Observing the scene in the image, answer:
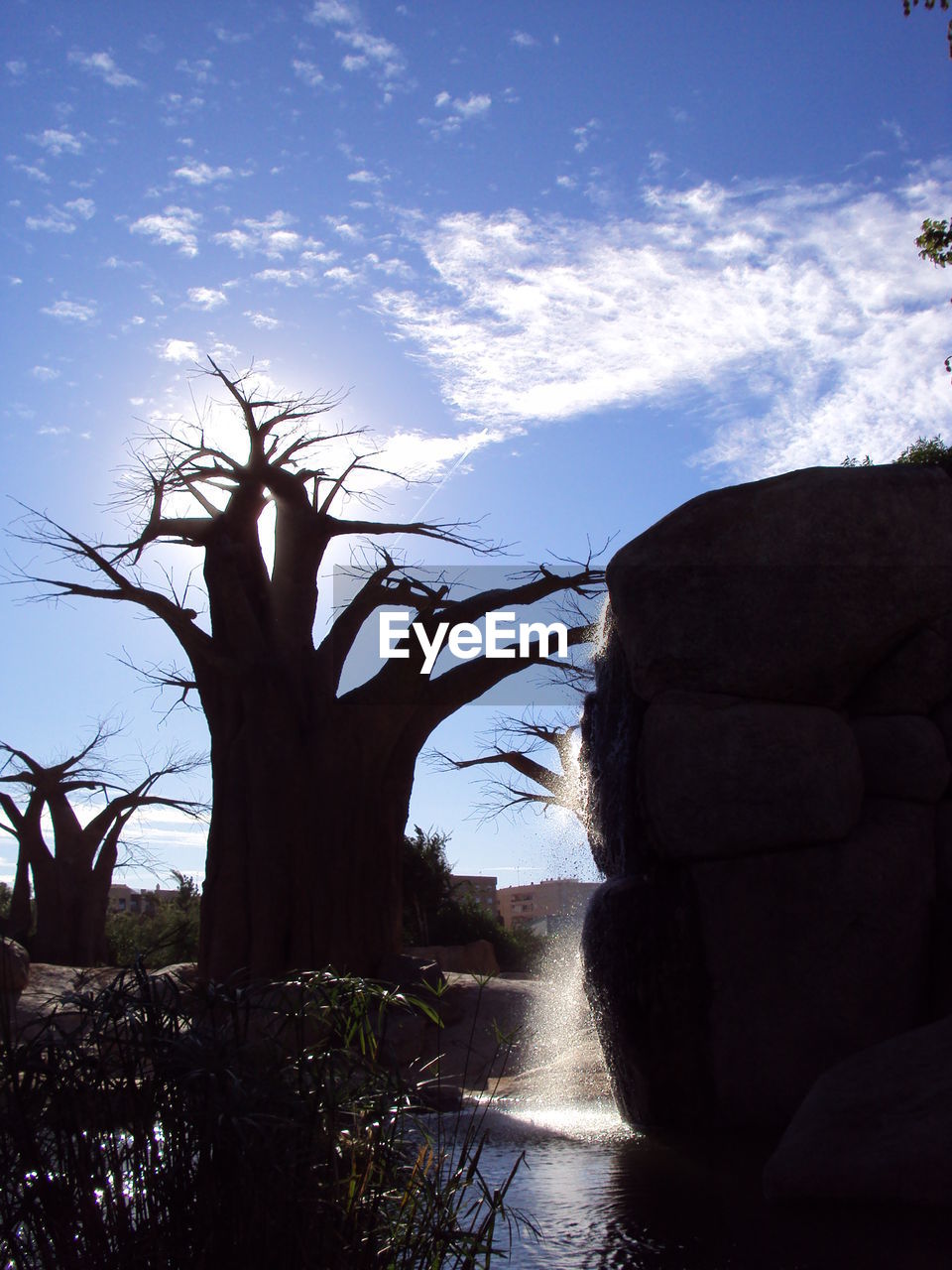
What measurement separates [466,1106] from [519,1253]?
315cm

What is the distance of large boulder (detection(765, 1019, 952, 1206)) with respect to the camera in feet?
10.5

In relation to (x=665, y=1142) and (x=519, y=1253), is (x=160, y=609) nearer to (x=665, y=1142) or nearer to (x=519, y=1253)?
(x=665, y=1142)

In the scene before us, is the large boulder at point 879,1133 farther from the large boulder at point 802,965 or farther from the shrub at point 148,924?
the shrub at point 148,924

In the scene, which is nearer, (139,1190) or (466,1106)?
(139,1190)

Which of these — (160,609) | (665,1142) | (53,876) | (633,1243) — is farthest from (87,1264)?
(53,876)

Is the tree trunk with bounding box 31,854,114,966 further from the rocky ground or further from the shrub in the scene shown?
the rocky ground

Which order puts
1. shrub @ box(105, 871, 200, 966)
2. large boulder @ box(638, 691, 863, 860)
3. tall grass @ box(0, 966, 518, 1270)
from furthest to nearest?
shrub @ box(105, 871, 200, 966) → large boulder @ box(638, 691, 863, 860) → tall grass @ box(0, 966, 518, 1270)

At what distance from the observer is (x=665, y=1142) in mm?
4477

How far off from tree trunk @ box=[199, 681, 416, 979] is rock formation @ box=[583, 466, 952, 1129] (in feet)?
20.1

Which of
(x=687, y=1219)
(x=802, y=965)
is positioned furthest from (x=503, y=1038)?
(x=802, y=965)

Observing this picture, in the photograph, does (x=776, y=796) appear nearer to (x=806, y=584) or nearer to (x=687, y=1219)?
(x=806, y=584)

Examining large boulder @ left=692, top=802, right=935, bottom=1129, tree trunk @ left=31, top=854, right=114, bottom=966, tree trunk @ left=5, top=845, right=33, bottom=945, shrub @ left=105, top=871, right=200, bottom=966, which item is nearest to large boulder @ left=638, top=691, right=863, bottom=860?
large boulder @ left=692, top=802, right=935, bottom=1129

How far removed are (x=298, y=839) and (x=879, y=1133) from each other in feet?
27.4

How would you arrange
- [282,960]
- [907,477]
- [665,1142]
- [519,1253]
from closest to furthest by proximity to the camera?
[519,1253], [665,1142], [907,477], [282,960]
